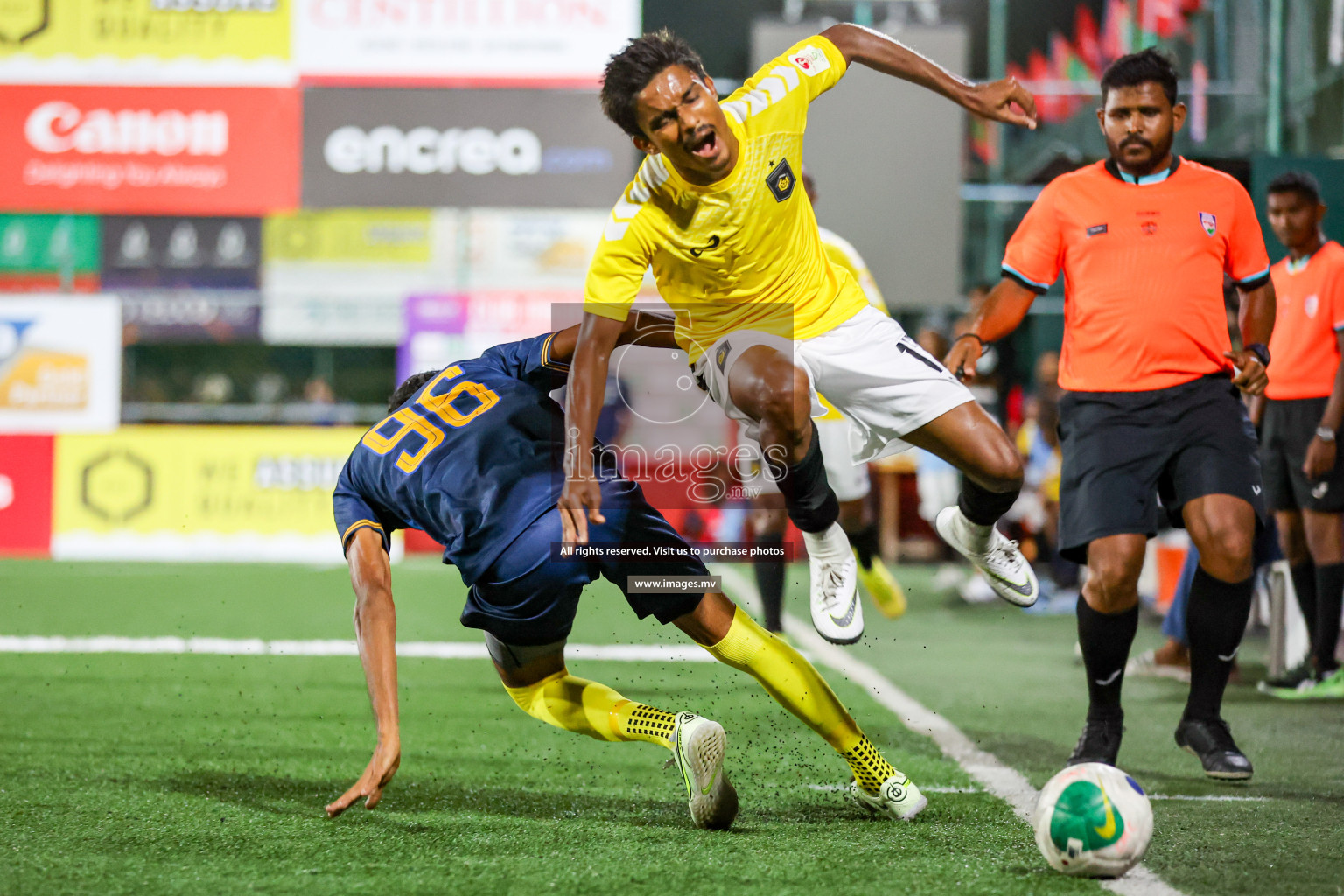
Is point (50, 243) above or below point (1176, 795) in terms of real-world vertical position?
above

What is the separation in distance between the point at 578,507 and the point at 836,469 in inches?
138

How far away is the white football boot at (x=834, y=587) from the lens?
426 centimetres

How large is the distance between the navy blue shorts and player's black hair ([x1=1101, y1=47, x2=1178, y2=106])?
2008 millimetres

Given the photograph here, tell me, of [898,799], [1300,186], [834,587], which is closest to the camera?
[898,799]

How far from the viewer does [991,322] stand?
14.1ft

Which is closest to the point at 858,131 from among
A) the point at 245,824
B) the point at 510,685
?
the point at 510,685

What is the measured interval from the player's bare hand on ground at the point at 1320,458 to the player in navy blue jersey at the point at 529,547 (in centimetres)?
301

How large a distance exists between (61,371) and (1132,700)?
10612 mm

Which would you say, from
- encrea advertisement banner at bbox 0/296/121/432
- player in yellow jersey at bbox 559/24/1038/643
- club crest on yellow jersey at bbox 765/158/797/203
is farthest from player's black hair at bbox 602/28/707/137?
encrea advertisement banner at bbox 0/296/121/432

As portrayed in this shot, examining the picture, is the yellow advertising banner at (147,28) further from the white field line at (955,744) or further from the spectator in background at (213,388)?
the white field line at (955,744)

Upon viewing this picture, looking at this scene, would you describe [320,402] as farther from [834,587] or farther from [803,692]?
[803,692]

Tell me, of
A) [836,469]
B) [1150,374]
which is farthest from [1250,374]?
[836,469]

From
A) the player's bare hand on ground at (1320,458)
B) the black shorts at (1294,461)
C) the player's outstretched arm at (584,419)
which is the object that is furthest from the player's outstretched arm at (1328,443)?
the player's outstretched arm at (584,419)

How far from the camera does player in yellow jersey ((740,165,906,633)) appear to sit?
6188 millimetres
